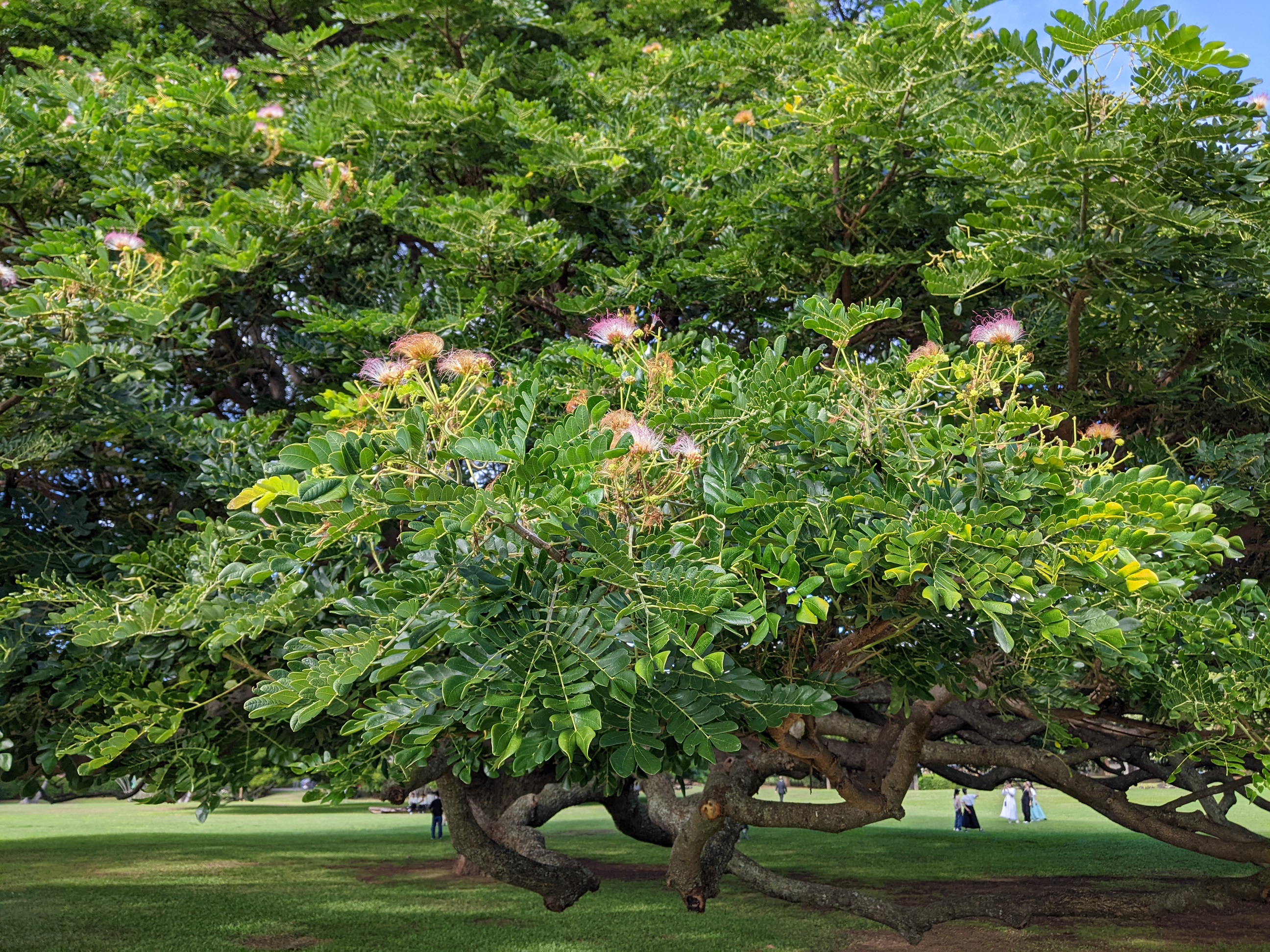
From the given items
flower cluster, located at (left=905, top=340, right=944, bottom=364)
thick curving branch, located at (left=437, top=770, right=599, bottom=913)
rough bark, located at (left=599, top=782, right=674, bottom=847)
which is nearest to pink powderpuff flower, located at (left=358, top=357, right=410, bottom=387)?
flower cluster, located at (left=905, top=340, right=944, bottom=364)

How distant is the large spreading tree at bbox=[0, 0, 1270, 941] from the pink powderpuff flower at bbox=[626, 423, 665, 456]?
3 centimetres

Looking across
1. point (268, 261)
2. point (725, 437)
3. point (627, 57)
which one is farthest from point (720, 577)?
point (627, 57)

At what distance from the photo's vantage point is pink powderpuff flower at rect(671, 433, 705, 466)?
332cm

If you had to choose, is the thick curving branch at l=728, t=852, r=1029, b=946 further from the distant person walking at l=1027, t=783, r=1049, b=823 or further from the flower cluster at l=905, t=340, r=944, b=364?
the distant person walking at l=1027, t=783, r=1049, b=823

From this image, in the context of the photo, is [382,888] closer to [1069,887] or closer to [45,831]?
[1069,887]

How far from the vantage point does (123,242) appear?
574cm

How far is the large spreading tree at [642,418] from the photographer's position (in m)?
2.91

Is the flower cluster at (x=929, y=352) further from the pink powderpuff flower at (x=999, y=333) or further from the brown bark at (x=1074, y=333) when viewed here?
the brown bark at (x=1074, y=333)

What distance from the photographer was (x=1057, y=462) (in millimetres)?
3154

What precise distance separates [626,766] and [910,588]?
1.26 meters

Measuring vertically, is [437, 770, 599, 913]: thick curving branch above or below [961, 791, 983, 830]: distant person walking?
above

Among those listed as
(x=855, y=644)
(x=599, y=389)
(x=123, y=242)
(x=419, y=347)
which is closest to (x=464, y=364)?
(x=419, y=347)

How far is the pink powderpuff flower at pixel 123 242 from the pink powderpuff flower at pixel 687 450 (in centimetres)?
395

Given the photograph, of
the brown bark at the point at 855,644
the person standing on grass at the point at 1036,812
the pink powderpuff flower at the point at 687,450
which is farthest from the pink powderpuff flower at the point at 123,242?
the person standing on grass at the point at 1036,812
